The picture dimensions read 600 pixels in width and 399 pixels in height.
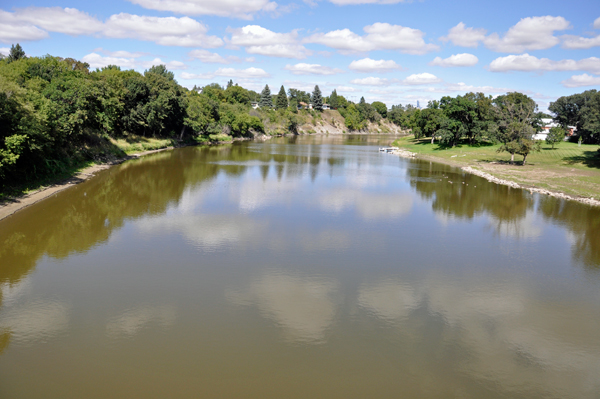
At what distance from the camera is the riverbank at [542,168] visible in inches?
1587

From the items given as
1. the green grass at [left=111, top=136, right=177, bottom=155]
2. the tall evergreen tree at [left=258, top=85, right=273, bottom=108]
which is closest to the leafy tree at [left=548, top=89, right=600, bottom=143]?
the green grass at [left=111, top=136, right=177, bottom=155]

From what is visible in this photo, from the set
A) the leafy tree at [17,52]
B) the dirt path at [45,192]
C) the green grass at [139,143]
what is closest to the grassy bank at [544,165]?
the dirt path at [45,192]

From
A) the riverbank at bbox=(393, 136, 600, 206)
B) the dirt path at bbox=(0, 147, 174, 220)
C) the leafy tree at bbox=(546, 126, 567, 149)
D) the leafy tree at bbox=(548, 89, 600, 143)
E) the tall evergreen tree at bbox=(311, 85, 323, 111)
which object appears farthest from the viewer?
the tall evergreen tree at bbox=(311, 85, 323, 111)

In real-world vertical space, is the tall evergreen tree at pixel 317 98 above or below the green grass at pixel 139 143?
above

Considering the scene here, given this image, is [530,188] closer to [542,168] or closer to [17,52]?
[542,168]

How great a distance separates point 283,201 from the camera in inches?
1305

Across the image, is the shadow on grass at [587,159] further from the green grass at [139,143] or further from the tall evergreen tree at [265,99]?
the tall evergreen tree at [265,99]

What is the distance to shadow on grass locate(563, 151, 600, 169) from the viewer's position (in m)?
52.7

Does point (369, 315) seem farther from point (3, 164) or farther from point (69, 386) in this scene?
point (3, 164)

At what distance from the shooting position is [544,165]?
Result: 55.5 metres

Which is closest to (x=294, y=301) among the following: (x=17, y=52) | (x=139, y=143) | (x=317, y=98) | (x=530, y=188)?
(x=530, y=188)

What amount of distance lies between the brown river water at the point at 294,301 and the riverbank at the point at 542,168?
9.86 meters

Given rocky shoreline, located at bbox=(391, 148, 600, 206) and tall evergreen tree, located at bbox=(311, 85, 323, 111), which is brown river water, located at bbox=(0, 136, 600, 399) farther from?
tall evergreen tree, located at bbox=(311, 85, 323, 111)

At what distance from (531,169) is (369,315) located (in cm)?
4824
